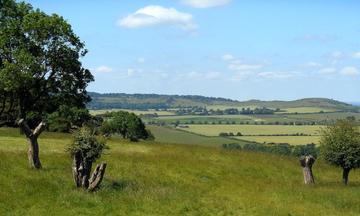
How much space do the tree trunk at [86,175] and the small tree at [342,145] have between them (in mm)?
22035

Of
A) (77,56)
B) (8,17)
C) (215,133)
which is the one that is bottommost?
(215,133)

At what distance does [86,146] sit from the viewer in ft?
91.7

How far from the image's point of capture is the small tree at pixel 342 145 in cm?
4003

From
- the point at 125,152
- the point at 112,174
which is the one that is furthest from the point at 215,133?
the point at 112,174

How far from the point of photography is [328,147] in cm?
4103

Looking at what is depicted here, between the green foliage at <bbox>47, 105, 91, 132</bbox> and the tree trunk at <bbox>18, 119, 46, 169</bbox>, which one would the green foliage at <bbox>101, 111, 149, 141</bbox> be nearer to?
the green foliage at <bbox>47, 105, 91, 132</bbox>

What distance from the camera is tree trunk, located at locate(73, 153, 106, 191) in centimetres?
2758

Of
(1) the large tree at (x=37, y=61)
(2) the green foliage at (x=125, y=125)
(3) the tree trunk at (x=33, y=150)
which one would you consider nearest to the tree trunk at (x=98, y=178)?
(3) the tree trunk at (x=33, y=150)

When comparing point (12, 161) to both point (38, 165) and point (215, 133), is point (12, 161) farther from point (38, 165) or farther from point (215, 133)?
point (215, 133)

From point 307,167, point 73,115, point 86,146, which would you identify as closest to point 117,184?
point 86,146

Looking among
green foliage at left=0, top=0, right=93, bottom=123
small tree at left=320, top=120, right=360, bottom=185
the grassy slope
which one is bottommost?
the grassy slope

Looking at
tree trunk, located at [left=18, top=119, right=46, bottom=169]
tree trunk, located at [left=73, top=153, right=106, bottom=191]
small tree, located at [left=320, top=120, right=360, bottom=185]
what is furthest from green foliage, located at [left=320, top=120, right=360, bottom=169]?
tree trunk, located at [left=18, top=119, right=46, bottom=169]

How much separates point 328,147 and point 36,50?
28723 millimetres

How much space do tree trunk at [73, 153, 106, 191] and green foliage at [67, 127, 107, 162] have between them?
0.35 m
